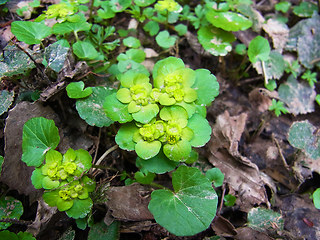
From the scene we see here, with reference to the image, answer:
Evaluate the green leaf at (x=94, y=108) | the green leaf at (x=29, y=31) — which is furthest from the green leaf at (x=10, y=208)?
the green leaf at (x=29, y=31)

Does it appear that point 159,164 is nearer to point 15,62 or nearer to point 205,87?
point 205,87

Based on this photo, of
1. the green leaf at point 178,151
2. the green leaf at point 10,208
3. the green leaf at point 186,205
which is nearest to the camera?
the green leaf at point 186,205

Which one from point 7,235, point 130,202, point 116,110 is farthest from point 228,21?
point 7,235

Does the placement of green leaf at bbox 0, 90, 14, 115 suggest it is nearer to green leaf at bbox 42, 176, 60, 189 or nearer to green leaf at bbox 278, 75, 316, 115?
green leaf at bbox 42, 176, 60, 189

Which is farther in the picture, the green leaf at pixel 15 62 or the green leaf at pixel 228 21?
the green leaf at pixel 228 21

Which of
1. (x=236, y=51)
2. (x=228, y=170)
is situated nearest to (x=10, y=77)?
(x=228, y=170)

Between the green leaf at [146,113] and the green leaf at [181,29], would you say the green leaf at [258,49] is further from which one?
the green leaf at [146,113]
